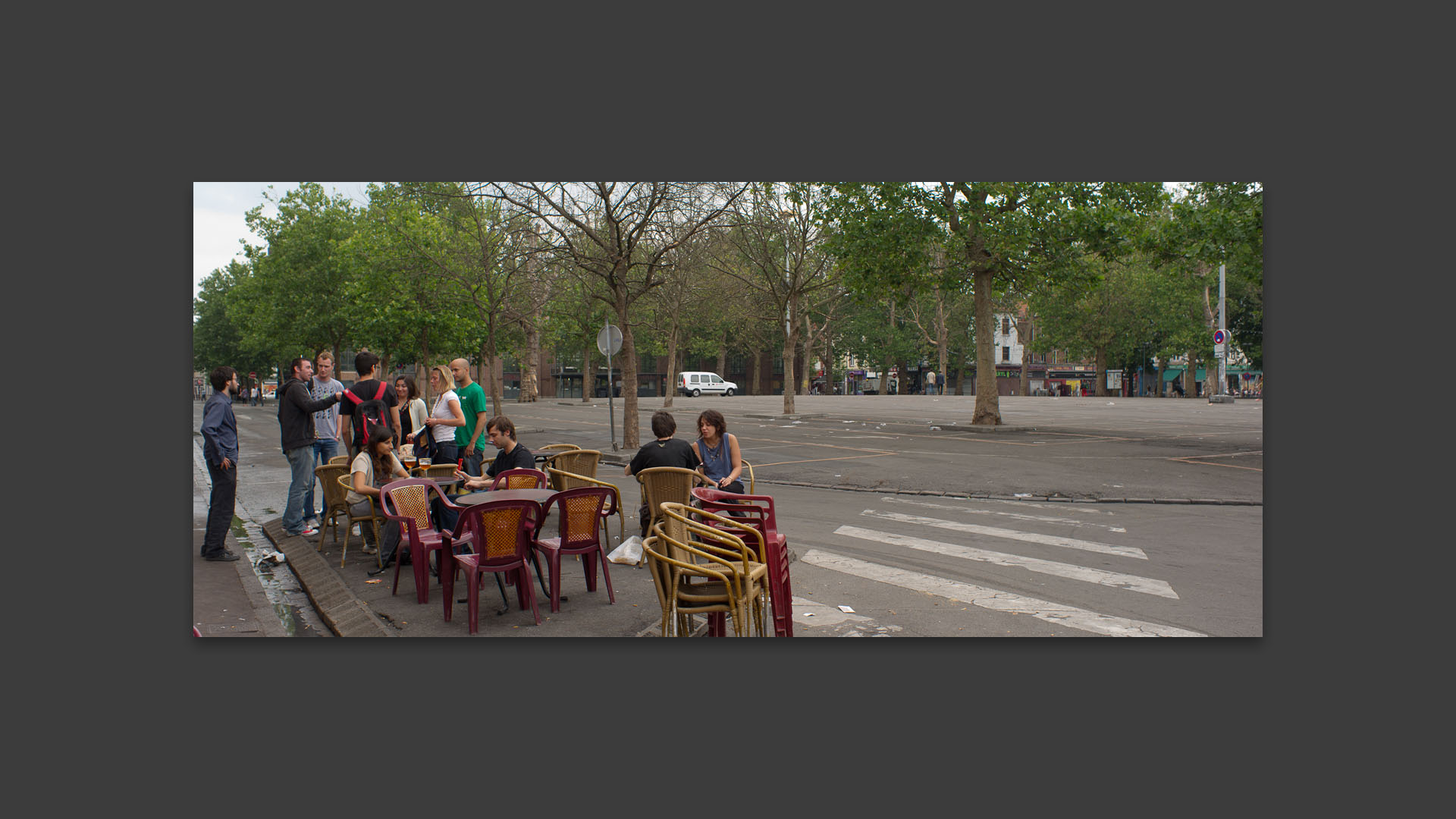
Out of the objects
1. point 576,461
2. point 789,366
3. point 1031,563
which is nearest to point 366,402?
point 576,461

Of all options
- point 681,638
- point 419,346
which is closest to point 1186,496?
point 681,638

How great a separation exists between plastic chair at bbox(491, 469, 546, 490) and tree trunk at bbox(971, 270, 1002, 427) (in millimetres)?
18094

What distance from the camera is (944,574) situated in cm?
705

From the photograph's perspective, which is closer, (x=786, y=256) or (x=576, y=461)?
(x=576, y=461)

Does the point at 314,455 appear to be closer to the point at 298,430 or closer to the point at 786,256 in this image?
the point at 298,430

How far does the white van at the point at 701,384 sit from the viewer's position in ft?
210

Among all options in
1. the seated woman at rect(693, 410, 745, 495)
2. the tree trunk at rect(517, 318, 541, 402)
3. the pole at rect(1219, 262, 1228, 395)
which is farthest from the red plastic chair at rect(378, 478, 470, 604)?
the tree trunk at rect(517, 318, 541, 402)

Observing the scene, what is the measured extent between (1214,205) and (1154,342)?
209 feet

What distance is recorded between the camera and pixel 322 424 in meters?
9.79

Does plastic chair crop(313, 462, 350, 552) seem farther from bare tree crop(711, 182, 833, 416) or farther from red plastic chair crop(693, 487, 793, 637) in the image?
bare tree crop(711, 182, 833, 416)

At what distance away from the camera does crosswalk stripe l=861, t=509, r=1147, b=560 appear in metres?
8.05

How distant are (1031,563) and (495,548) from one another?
4236 millimetres

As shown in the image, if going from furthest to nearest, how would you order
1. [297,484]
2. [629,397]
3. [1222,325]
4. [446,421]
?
[1222,325]
[629,397]
[446,421]
[297,484]

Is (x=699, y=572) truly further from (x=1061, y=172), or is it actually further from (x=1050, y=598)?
(x=1061, y=172)
